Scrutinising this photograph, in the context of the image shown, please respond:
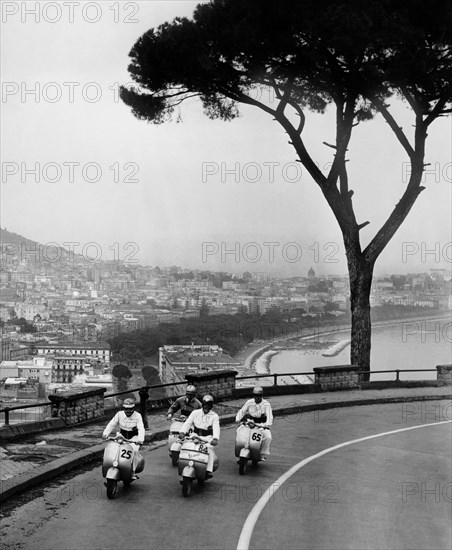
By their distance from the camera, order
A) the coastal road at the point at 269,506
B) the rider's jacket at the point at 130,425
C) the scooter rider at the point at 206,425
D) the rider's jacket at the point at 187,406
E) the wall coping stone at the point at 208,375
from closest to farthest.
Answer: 1. the coastal road at the point at 269,506
2. the rider's jacket at the point at 130,425
3. the scooter rider at the point at 206,425
4. the rider's jacket at the point at 187,406
5. the wall coping stone at the point at 208,375

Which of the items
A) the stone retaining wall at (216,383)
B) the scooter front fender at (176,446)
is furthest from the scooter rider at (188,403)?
the stone retaining wall at (216,383)

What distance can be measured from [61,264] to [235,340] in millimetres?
7491

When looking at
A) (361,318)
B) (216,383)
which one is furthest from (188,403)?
(361,318)

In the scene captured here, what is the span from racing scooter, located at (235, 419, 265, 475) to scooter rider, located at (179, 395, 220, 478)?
1.27 m

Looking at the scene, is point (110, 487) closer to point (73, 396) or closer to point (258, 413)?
point (258, 413)

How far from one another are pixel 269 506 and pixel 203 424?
6.06 ft

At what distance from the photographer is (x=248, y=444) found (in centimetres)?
1515

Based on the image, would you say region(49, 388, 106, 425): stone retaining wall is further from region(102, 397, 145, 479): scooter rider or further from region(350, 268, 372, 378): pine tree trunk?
region(350, 268, 372, 378): pine tree trunk

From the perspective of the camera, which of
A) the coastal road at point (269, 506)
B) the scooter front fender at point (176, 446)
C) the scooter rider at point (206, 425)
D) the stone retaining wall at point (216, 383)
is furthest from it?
the stone retaining wall at point (216, 383)

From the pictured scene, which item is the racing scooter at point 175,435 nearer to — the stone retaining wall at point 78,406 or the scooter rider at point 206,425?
the scooter rider at point 206,425

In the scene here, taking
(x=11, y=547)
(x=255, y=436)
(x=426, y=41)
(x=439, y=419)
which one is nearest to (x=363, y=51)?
(x=426, y=41)

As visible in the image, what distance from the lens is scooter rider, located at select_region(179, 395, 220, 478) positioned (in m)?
13.7

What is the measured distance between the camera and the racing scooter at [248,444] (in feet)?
49.2

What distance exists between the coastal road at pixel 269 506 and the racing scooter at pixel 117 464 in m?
0.21
